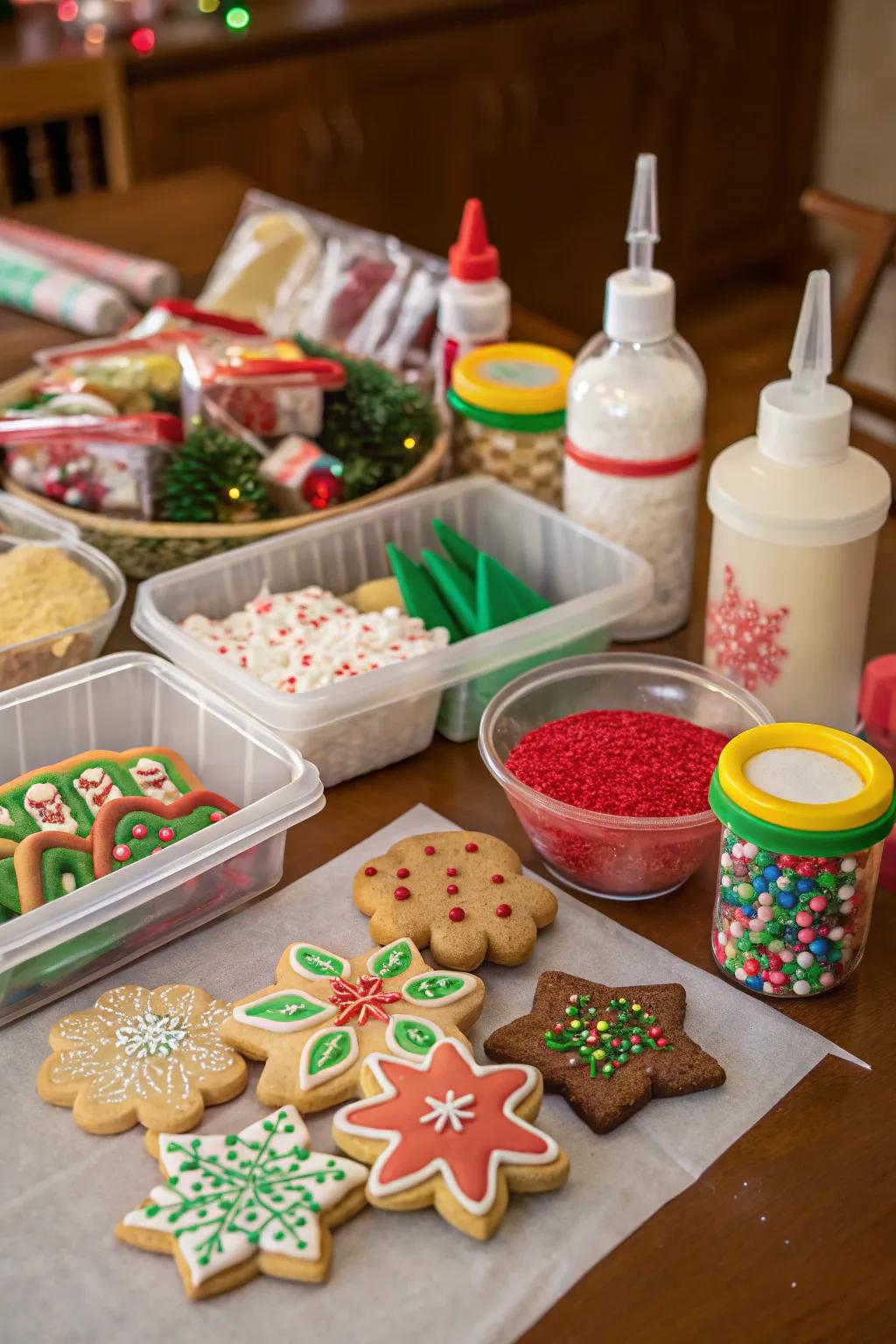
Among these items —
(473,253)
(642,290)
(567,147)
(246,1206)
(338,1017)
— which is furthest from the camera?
(567,147)

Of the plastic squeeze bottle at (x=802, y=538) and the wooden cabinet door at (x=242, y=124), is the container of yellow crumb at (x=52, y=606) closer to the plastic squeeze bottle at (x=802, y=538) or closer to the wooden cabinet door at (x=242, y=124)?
the plastic squeeze bottle at (x=802, y=538)

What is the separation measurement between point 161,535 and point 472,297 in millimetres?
375

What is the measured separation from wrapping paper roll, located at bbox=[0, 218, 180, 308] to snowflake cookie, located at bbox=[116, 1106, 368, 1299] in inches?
47.9

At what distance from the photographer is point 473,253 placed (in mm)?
1282

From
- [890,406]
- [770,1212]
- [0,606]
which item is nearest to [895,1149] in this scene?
[770,1212]

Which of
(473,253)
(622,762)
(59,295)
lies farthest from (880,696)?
(59,295)

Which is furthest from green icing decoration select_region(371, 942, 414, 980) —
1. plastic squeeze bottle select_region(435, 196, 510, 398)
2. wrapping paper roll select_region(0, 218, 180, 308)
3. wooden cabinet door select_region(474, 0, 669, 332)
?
wooden cabinet door select_region(474, 0, 669, 332)

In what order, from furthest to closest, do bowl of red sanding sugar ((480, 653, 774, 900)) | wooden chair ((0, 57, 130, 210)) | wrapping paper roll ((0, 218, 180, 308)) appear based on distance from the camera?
wooden chair ((0, 57, 130, 210))
wrapping paper roll ((0, 218, 180, 308))
bowl of red sanding sugar ((480, 653, 774, 900))

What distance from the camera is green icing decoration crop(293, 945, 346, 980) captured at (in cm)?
83

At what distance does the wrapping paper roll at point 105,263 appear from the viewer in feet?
5.56

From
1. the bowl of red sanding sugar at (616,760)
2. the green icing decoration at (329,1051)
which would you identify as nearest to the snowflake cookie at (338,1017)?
the green icing decoration at (329,1051)

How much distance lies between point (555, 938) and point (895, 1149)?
24 centimetres

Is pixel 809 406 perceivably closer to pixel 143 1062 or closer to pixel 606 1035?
pixel 606 1035

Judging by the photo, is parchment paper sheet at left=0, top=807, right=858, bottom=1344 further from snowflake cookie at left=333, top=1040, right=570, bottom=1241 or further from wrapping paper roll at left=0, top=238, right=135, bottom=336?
wrapping paper roll at left=0, top=238, right=135, bottom=336
